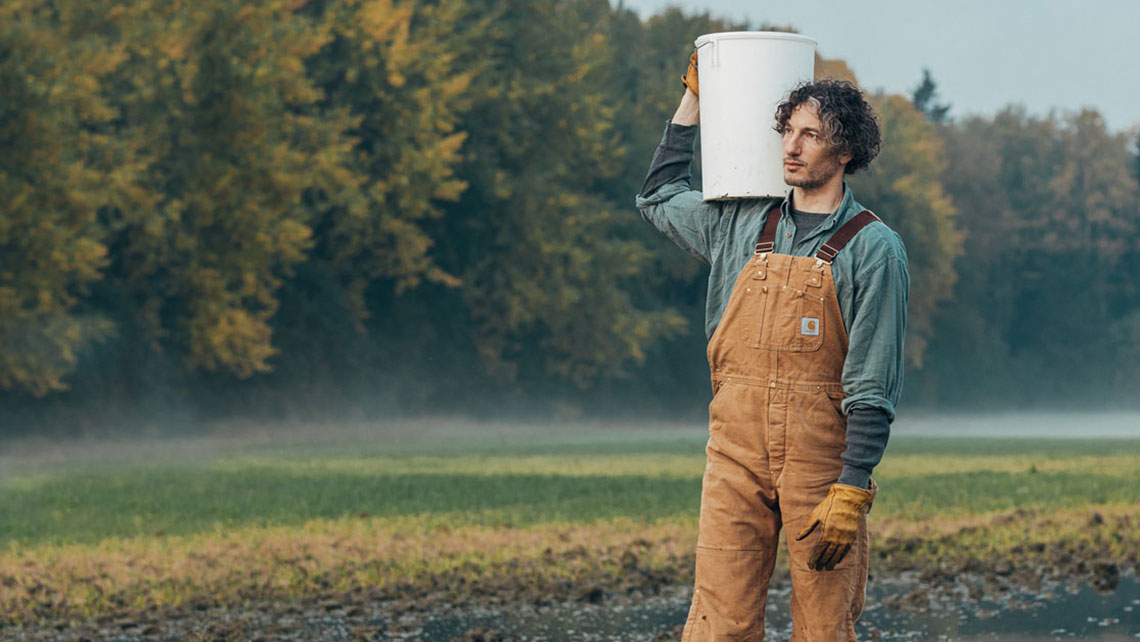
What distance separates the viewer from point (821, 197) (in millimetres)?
5242

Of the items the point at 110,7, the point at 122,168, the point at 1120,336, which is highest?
the point at 110,7

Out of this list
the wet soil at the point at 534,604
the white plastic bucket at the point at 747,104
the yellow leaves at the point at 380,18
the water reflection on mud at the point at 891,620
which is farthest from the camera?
the yellow leaves at the point at 380,18

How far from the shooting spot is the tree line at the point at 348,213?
34.5m

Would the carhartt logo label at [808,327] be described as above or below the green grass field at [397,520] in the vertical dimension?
above

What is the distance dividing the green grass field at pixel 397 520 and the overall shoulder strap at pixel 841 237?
6.25 meters

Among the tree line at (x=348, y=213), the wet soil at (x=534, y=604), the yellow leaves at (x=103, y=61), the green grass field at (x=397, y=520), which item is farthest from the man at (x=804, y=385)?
the yellow leaves at (x=103, y=61)

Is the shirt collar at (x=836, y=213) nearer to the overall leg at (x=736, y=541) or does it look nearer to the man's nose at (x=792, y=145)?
the man's nose at (x=792, y=145)

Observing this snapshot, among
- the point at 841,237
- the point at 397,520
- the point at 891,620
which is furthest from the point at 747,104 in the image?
the point at 397,520

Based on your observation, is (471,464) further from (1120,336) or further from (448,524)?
(1120,336)

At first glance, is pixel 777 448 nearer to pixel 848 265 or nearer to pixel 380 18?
pixel 848 265

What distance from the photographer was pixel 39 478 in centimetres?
2362

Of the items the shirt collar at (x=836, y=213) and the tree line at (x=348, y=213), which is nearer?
the shirt collar at (x=836, y=213)

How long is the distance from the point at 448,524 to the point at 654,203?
361 inches

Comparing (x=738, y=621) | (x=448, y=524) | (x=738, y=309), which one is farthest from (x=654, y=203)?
(x=448, y=524)
